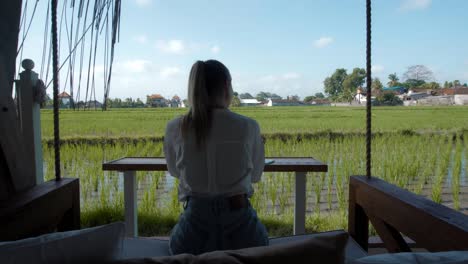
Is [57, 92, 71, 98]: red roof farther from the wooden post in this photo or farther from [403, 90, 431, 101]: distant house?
[403, 90, 431, 101]: distant house

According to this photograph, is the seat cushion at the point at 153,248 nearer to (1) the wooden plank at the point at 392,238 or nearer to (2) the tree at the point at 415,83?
(1) the wooden plank at the point at 392,238

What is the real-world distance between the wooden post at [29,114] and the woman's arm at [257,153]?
0.89 metres

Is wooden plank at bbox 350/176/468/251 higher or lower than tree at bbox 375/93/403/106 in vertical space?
lower

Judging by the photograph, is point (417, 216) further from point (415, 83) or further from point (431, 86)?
point (431, 86)

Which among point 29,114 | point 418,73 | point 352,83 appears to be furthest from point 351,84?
point 29,114

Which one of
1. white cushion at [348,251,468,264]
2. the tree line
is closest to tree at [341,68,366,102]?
the tree line

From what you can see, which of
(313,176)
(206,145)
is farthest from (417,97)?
(206,145)

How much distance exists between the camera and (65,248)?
0.51 metres

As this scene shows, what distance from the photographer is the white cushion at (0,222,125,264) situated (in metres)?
0.49

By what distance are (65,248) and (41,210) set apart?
0.66 meters

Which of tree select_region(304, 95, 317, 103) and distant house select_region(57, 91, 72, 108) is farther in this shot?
tree select_region(304, 95, 317, 103)

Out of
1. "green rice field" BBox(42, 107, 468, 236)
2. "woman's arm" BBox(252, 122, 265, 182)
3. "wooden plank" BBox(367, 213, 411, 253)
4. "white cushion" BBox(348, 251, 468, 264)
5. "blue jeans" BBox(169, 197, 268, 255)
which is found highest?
"woman's arm" BBox(252, 122, 265, 182)

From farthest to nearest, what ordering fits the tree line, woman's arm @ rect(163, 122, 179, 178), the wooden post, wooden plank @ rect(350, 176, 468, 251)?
1. the tree line
2. the wooden post
3. woman's arm @ rect(163, 122, 179, 178)
4. wooden plank @ rect(350, 176, 468, 251)

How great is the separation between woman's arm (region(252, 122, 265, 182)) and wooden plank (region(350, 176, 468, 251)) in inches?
16.9
